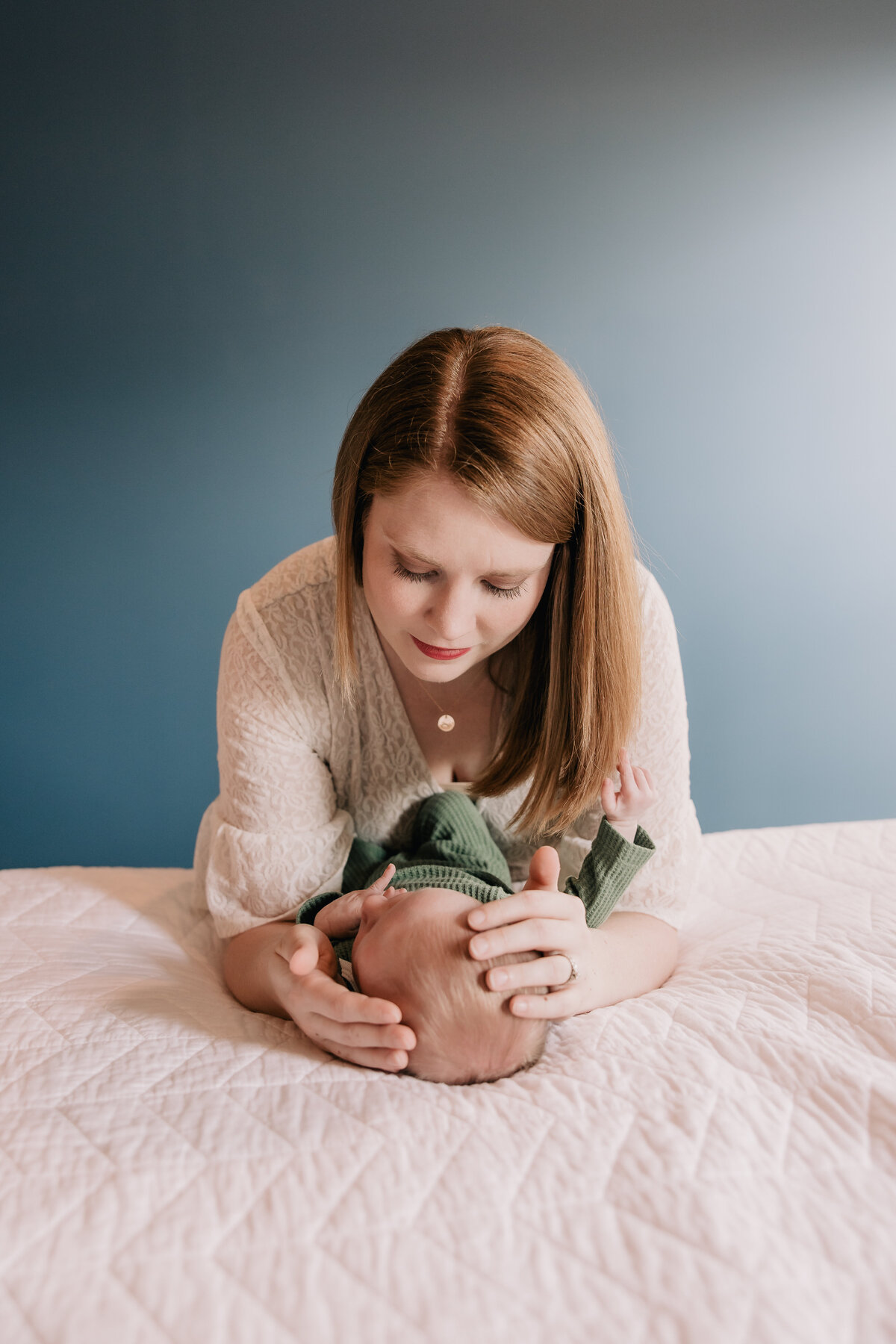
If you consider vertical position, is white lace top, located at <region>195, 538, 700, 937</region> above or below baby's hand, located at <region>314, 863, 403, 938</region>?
above

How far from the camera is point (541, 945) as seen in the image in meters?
0.91

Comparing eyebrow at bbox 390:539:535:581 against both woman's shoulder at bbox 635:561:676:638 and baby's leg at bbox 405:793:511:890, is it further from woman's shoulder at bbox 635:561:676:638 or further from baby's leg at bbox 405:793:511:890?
baby's leg at bbox 405:793:511:890

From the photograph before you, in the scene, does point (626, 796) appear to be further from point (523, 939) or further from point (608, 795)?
point (523, 939)

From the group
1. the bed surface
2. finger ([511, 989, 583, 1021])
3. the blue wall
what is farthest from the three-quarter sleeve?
the blue wall

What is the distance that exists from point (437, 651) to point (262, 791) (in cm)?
35

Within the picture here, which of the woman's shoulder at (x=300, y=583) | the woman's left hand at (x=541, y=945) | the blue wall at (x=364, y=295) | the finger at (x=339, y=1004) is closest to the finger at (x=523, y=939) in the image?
the woman's left hand at (x=541, y=945)

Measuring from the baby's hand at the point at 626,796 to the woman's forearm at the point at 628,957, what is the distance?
0.42ft

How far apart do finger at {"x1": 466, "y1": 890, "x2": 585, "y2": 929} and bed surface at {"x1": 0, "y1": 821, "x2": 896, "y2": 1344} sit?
134 millimetres

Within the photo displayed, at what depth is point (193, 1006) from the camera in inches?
41.2

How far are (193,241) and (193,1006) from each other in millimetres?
1887

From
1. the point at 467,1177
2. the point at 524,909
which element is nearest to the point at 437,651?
the point at 524,909

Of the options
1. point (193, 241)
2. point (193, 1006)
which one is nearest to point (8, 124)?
point (193, 241)

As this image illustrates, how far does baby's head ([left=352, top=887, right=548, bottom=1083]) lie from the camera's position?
0.87 meters

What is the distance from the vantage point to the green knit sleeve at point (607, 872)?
1109mm
